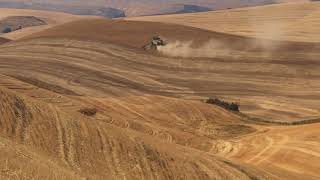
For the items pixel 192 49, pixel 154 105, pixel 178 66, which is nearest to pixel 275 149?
pixel 154 105

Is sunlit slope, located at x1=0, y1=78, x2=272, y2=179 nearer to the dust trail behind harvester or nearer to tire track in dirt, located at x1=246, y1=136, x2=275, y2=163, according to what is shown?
tire track in dirt, located at x1=246, y1=136, x2=275, y2=163

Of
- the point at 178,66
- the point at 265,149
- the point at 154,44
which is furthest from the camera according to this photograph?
the point at 154,44

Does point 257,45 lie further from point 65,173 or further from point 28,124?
point 65,173

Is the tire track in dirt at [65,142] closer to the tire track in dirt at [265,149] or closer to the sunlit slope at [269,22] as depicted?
the tire track in dirt at [265,149]

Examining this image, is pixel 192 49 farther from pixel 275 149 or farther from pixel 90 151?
pixel 90 151

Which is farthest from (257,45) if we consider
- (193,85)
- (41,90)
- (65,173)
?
(65,173)

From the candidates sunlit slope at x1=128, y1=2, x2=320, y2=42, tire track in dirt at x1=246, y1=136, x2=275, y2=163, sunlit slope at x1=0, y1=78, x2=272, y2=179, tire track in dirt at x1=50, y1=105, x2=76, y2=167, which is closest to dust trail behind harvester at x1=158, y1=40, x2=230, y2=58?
sunlit slope at x1=128, y1=2, x2=320, y2=42

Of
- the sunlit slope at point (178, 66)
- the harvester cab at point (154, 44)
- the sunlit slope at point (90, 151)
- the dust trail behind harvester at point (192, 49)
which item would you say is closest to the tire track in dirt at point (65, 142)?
the sunlit slope at point (90, 151)
